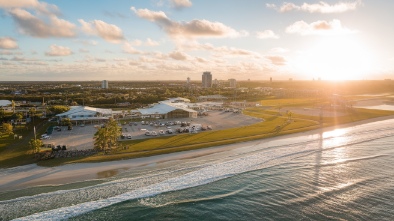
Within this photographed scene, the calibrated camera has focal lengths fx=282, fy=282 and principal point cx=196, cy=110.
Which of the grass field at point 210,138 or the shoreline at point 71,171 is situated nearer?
the shoreline at point 71,171

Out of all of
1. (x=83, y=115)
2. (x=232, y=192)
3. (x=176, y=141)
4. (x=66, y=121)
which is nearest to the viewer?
(x=232, y=192)

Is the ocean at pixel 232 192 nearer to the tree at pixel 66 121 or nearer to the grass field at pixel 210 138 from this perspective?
the grass field at pixel 210 138

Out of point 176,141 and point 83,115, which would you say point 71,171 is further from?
point 83,115

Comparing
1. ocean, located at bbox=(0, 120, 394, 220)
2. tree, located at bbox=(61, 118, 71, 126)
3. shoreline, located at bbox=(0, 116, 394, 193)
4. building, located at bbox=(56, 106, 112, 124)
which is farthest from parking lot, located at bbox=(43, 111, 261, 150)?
ocean, located at bbox=(0, 120, 394, 220)

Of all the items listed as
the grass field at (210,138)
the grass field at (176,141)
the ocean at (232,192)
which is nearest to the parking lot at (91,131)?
the grass field at (176,141)

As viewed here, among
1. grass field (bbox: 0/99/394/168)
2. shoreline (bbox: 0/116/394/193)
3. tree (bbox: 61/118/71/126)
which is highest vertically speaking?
tree (bbox: 61/118/71/126)

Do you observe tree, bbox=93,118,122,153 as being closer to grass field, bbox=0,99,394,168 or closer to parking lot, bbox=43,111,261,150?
grass field, bbox=0,99,394,168

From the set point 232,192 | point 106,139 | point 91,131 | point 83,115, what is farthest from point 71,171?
point 83,115

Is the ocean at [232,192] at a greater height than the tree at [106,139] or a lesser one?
lesser

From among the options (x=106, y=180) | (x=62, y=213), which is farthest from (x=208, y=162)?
(x=62, y=213)
